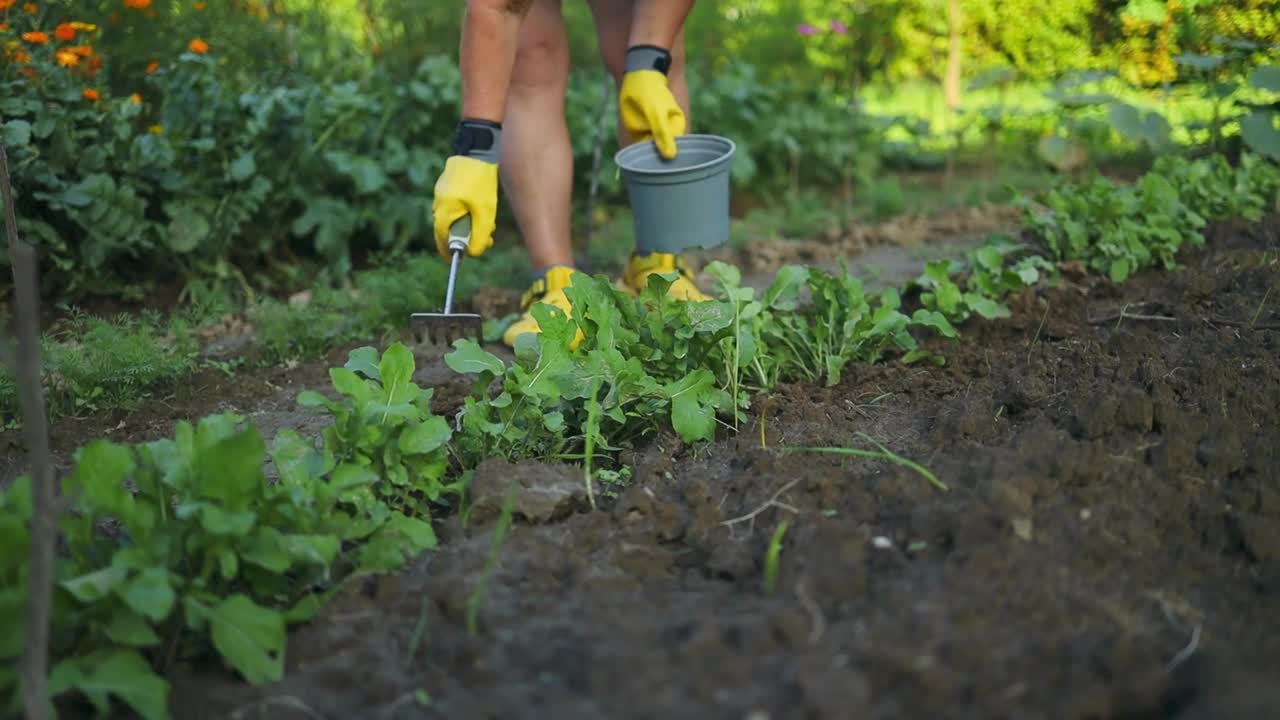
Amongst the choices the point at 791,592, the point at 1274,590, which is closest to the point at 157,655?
the point at 791,592

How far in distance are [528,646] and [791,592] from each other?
0.37 m

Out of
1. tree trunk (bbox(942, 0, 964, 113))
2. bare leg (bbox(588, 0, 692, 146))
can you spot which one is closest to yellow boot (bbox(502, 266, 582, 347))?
bare leg (bbox(588, 0, 692, 146))

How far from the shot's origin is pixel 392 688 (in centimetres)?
143

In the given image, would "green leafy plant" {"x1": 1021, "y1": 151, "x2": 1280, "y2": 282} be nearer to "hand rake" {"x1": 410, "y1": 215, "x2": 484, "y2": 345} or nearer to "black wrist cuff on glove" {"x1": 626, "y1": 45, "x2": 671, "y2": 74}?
"black wrist cuff on glove" {"x1": 626, "y1": 45, "x2": 671, "y2": 74}

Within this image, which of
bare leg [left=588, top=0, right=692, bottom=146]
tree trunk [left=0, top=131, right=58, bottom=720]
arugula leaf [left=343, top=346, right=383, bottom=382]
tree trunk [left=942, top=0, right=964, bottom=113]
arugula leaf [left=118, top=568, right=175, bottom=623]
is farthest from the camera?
tree trunk [left=942, top=0, right=964, bottom=113]

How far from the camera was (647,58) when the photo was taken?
119 inches

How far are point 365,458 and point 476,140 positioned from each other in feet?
4.08

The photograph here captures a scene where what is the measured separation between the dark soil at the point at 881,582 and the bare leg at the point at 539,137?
1240 mm

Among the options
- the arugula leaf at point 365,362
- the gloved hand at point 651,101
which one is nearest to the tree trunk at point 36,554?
the arugula leaf at point 365,362

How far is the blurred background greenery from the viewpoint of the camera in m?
3.50

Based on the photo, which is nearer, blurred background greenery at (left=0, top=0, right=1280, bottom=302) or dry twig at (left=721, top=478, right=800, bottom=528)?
dry twig at (left=721, top=478, right=800, bottom=528)

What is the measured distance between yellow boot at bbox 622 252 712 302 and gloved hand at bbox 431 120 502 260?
44cm

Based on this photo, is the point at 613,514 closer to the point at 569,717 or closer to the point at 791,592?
the point at 791,592

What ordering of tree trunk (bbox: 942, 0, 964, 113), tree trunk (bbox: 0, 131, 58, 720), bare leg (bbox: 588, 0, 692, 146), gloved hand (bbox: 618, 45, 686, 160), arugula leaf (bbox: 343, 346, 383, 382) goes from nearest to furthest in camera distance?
tree trunk (bbox: 0, 131, 58, 720) < arugula leaf (bbox: 343, 346, 383, 382) < gloved hand (bbox: 618, 45, 686, 160) < bare leg (bbox: 588, 0, 692, 146) < tree trunk (bbox: 942, 0, 964, 113)
